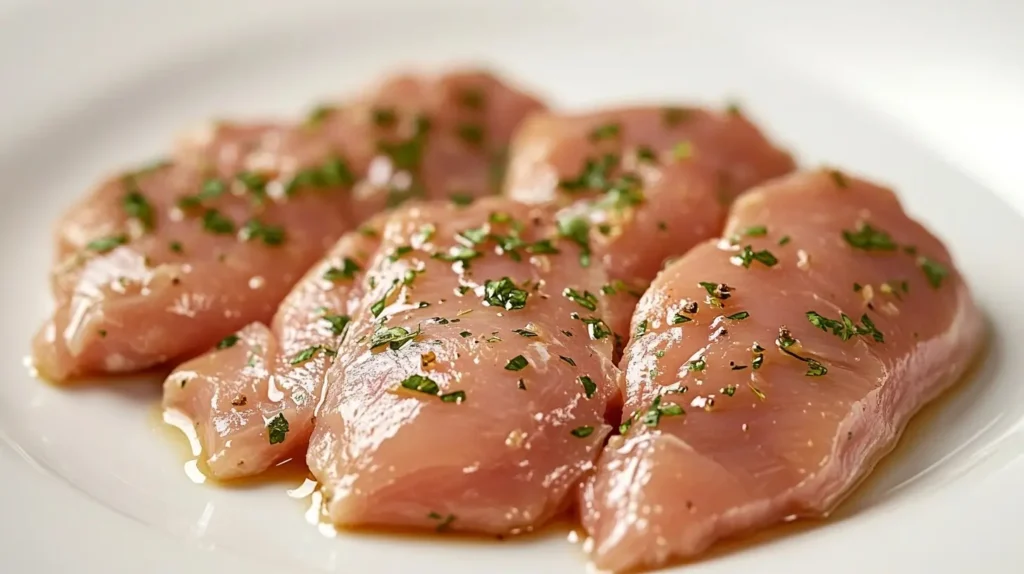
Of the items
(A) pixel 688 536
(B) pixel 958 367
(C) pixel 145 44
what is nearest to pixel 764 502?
(A) pixel 688 536

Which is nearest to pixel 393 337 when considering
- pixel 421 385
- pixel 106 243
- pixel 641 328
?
pixel 421 385

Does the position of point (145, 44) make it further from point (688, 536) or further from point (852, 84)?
point (688, 536)

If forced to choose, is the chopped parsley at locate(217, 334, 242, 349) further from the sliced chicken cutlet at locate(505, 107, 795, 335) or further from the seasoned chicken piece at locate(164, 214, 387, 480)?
the sliced chicken cutlet at locate(505, 107, 795, 335)

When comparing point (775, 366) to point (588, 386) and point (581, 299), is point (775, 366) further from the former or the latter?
point (581, 299)

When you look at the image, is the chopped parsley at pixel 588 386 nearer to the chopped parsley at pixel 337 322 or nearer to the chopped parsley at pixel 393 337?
the chopped parsley at pixel 393 337

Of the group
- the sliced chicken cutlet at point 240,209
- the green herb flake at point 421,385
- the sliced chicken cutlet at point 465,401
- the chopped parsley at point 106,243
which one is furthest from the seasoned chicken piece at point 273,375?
the chopped parsley at point 106,243

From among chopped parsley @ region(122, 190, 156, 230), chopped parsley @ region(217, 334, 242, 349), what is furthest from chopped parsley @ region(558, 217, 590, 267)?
chopped parsley @ region(122, 190, 156, 230)
